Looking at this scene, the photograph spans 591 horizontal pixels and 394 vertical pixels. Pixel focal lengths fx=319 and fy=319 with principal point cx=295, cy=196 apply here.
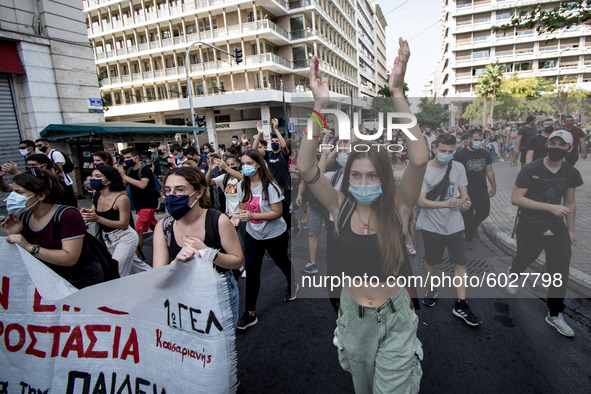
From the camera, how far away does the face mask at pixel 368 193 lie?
77.2 inches

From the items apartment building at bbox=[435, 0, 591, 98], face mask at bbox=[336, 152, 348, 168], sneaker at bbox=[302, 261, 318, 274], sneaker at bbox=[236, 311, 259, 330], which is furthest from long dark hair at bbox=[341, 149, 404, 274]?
apartment building at bbox=[435, 0, 591, 98]

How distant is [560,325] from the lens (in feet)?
9.52

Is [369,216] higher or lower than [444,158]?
lower

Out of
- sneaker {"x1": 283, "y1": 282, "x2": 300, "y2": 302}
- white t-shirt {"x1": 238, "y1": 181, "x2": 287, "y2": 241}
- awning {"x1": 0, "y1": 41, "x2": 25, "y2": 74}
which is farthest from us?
awning {"x1": 0, "y1": 41, "x2": 25, "y2": 74}

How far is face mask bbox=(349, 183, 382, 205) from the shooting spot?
1961 mm

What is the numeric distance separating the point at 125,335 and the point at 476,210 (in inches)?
129

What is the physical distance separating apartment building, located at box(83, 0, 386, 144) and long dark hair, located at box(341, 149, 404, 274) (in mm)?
27616

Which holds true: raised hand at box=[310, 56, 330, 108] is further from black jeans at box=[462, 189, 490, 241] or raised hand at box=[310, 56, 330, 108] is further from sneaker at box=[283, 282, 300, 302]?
Result: sneaker at box=[283, 282, 300, 302]

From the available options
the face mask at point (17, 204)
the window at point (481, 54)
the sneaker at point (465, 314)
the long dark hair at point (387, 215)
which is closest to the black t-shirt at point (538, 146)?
the sneaker at point (465, 314)

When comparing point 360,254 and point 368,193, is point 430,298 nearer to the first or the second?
point 360,254

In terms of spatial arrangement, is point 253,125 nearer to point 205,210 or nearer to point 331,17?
point 331,17

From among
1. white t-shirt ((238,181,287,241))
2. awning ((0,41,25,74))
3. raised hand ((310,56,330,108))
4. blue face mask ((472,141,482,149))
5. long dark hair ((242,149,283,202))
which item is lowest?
white t-shirt ((238,181,287,241))

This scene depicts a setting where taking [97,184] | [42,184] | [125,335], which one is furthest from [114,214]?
[125,335]

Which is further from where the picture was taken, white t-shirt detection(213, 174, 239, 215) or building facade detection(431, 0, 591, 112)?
building facade detection(431, 0, 591, 112)
